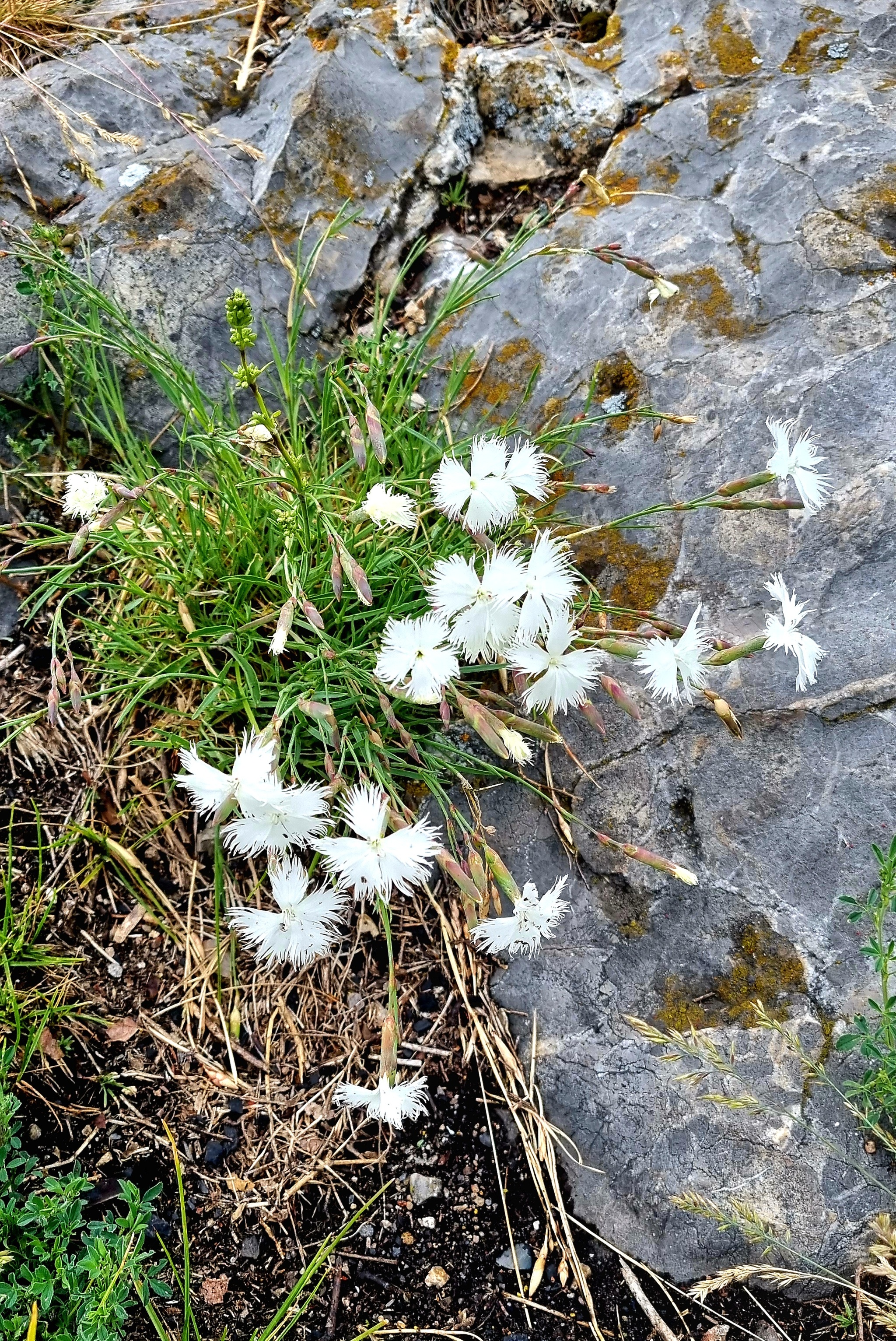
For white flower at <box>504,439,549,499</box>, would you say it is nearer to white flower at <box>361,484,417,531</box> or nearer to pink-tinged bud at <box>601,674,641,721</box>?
white flower at <box>361,484,417,531</box>

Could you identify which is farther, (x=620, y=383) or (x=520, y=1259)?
(x=620, y=383)

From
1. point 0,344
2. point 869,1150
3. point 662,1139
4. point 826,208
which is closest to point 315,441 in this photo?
point 0,344

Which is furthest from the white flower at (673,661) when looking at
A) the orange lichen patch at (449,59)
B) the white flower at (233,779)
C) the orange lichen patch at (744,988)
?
the orange lichen patch at (449,59)

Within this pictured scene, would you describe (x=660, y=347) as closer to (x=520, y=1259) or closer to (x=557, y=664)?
(x=557, y=664)

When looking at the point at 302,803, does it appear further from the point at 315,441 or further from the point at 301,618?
the point at 315,441

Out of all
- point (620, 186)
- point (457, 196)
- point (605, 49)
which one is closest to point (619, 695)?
point (620, 186)
